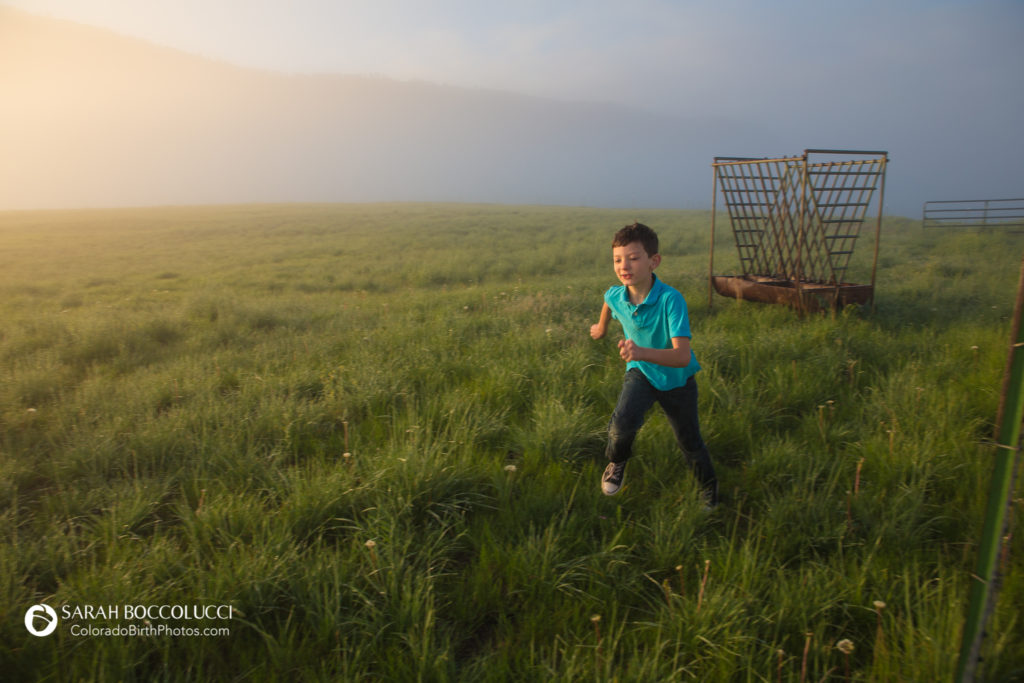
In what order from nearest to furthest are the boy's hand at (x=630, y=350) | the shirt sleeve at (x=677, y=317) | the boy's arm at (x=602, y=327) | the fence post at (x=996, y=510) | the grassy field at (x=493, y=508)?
the fence post at (x=996, y=510) < the grassy field at (x=493, y=508) < the boy's hand at (x=630, y=350) < the shirt sleeve at (x=677, y=317) < the boy's arm at (x=602, y=327)

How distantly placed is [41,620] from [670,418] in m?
2.85

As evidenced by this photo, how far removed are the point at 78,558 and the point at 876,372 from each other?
17.9 ft

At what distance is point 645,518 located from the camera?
2754 millimetres

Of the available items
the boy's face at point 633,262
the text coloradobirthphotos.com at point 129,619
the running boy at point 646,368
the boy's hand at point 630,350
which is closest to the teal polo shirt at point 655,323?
the running boy at point 646,368

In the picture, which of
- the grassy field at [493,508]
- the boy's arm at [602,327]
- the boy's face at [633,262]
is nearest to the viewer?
the grassy field at [493,508]

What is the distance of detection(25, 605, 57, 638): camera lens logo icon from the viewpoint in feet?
6.61

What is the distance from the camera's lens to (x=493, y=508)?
2822 mm

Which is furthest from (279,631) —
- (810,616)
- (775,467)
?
(775,467)

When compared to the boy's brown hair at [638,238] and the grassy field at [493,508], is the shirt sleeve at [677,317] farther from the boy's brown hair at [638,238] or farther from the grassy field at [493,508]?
the grassy field at [493,508]

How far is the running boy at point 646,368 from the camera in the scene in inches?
108

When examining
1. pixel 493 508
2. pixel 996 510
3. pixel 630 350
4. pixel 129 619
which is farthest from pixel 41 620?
pixel 996 510

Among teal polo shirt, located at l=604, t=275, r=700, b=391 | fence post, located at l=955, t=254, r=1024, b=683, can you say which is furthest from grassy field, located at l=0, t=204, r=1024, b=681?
teal polo shirt, located at l=604, t=275, r=700, b=391

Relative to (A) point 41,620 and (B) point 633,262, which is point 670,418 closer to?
(B) point 633,262

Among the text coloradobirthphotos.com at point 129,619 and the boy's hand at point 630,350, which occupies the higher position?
the boy's hand at point 630,350
